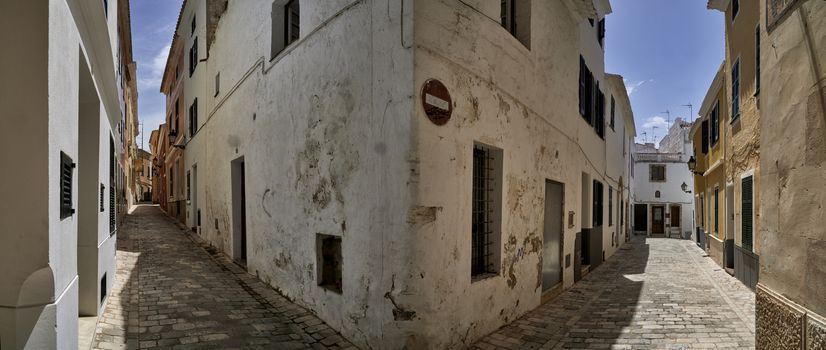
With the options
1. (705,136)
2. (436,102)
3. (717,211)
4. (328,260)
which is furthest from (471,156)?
(705,136)

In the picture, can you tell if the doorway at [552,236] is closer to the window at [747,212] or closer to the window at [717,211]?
the window at [747,212]

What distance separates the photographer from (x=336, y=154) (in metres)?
5.49

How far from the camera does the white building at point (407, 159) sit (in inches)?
181

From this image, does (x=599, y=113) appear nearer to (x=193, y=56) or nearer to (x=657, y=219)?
(x=193, y=56)

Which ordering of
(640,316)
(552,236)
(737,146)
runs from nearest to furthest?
(640,316) < (552,236) < (737,146)

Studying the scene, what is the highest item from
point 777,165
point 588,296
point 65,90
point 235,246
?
point 65,90

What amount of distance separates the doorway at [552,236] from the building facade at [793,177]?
12.2ft

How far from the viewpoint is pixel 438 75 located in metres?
4.79

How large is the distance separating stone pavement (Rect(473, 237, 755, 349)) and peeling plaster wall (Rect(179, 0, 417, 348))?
1602mm

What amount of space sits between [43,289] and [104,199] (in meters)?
3.81

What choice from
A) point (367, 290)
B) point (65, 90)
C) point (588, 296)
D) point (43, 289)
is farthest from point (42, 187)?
point (588, 296)

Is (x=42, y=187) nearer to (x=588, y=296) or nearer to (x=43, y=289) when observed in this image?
(x=43, y=289)

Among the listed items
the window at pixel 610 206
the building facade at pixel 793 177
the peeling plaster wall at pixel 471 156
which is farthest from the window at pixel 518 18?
the window at pixel 610 206

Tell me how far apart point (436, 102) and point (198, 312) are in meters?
4.21
